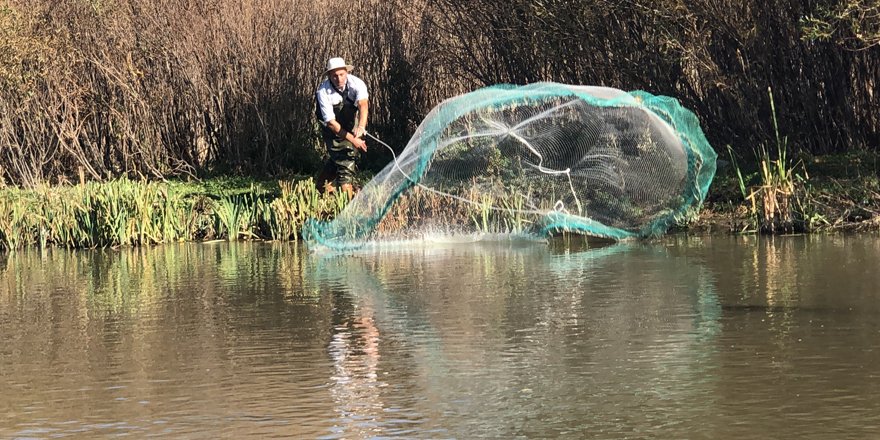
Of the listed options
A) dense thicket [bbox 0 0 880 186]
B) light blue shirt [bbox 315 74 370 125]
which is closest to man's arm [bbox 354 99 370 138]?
light blue shirt [bbox 315 74 370 125]

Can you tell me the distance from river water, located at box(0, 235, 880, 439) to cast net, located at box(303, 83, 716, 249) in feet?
2.55

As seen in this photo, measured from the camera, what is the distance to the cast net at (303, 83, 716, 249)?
12656 millimetres

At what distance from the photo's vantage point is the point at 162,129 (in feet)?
61.6

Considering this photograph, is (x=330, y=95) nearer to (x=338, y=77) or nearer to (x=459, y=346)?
(x=338, y=77)

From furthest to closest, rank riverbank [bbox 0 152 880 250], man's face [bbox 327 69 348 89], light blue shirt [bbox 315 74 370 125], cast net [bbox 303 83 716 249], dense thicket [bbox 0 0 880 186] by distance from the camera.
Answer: dense thicket [bbox 0 0 880 186]
man's face [bbox 327 69 348 89]
light blue shirt [bbox 315 74 370 125]
riverbank [bbox 0 152 880 250]
cast net [bbox 303 83 716 249]

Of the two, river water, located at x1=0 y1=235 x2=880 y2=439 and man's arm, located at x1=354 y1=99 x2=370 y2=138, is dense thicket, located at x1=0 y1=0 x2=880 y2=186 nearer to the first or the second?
man's arm, located at x1=354 y1=99 x2=370 y2=138

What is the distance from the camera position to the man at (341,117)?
14.4 metres

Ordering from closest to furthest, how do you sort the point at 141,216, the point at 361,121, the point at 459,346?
the point at 459,346
the point at 141,216
the point at 361,121

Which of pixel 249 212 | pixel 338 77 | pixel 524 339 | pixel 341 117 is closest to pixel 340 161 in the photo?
pixel 341 117

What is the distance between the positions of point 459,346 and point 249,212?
Answer: 6852mm

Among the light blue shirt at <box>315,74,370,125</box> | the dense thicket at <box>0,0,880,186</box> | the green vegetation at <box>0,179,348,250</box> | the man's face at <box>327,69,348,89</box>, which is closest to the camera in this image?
the green vegetation at <box>0,179,348,250</box>

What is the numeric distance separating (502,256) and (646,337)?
4227 millimetres

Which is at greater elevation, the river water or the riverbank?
the riverbank

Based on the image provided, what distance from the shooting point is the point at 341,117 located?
595 inches
